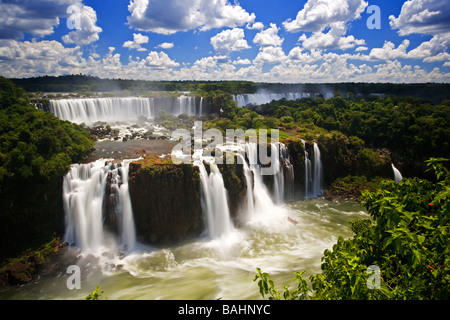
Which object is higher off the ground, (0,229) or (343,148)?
(343,148)

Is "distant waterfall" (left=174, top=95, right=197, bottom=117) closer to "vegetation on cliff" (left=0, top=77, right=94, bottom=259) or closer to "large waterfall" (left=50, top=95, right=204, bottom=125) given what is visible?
"large waterfall" (left=50, top=95, right=204, bottom=125)

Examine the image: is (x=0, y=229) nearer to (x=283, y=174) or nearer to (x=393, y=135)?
(x=283, y=174)

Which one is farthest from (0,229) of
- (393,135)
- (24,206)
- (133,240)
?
(393,135)

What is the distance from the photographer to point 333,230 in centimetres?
1908

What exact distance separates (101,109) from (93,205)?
26005 millimetres

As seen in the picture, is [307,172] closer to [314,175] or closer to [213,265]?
[314,175]

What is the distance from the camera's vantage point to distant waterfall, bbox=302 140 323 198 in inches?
1014

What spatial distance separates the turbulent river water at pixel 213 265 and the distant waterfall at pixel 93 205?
146 cm

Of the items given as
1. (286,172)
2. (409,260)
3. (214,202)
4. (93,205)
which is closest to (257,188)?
(286,172)

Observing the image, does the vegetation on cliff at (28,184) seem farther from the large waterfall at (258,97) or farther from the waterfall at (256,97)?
the waterfall at (256,97)

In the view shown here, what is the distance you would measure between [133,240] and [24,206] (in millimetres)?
6662
